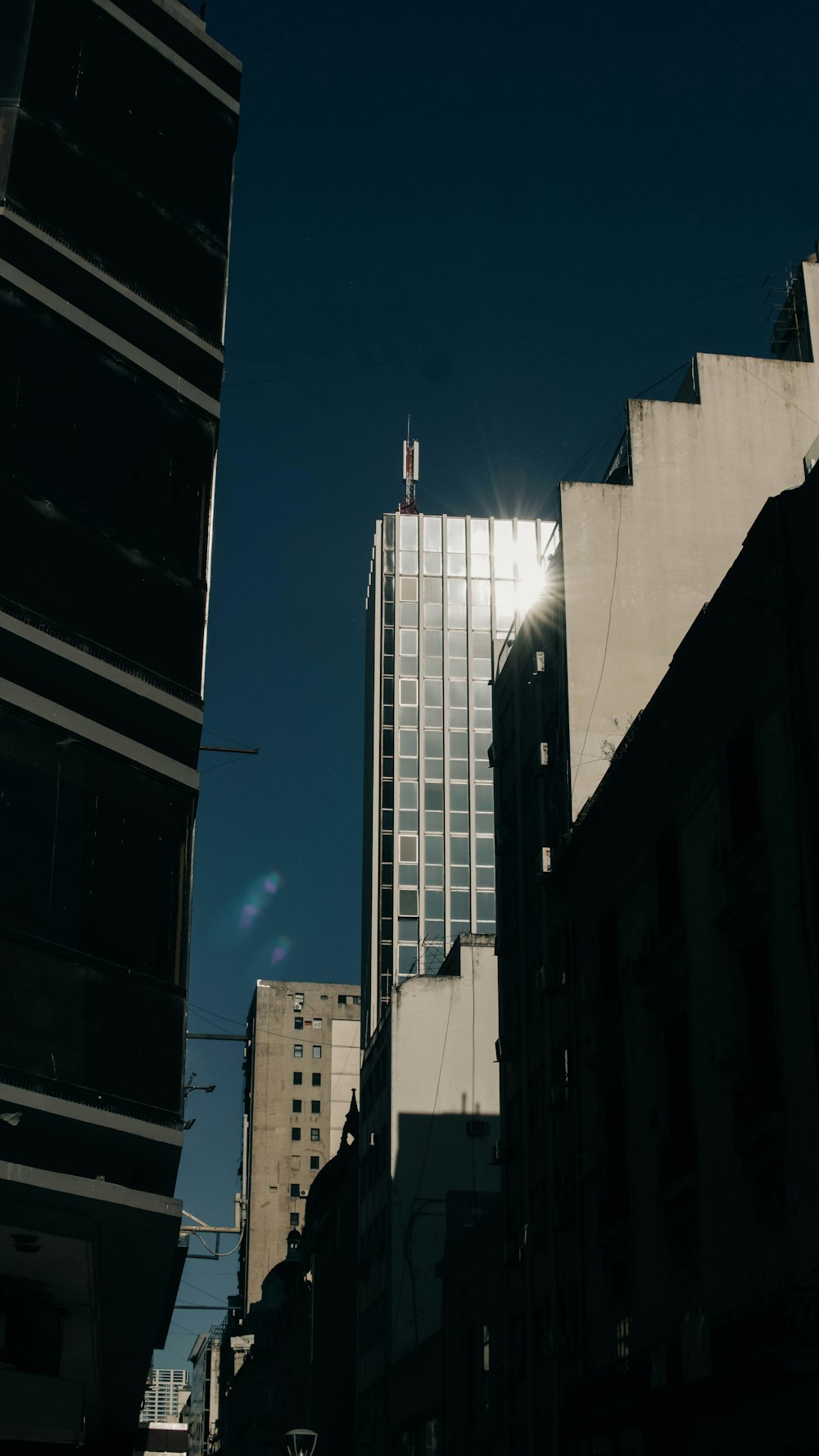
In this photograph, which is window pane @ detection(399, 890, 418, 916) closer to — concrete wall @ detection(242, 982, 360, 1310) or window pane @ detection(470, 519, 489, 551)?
window pane @ detection(470, 519, 489, 551)

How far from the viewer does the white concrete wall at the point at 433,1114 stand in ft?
207

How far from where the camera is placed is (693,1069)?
1081 inches

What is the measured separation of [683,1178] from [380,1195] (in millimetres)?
42948

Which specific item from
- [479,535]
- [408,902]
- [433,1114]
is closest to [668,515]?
[433,1114]

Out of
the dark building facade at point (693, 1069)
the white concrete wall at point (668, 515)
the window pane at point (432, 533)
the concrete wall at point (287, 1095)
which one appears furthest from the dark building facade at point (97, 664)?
the concrete wall at point (287, 1095)

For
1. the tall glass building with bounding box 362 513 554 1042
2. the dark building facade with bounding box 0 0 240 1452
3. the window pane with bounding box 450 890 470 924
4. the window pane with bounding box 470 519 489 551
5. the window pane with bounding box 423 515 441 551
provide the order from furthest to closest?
the window pane with bounding box 470 519 489 551
the window pane with bounding box 423 515 441 551
the tall glass building with bounding box 362 513 554 1042
the window pane with bounding box 450 890 470 924
the dark building facade with bounding box 0 0 240 1452

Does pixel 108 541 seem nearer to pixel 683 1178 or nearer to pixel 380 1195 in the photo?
pixel 683 1178

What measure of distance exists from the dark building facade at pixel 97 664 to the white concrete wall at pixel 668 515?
19924 mm

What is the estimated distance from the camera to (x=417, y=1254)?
63094mm

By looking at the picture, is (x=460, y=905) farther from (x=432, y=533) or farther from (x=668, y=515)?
(x=668, y=515)

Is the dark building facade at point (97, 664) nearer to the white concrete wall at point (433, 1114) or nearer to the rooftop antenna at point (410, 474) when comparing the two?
the white concrete wall at point (433, 1114)

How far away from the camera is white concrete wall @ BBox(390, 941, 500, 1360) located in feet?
207

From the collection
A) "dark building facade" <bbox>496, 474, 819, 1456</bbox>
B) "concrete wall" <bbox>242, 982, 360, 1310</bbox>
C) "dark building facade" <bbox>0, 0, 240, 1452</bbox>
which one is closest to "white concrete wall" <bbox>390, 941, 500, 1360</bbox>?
"dark building facade" <bbox>496, 474, 819, 1456</bbox>

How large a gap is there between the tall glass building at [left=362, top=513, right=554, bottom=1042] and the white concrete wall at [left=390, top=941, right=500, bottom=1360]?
2852 centimetres
